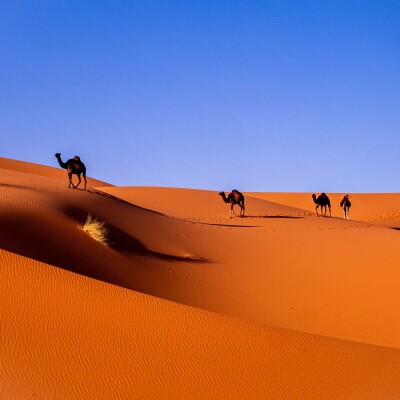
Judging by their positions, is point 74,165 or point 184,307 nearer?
point 184,307

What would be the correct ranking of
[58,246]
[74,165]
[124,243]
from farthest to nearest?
[74,165], [124,243], [58,246]

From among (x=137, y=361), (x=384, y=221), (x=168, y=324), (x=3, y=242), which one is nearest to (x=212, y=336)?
(x=168, y=324)

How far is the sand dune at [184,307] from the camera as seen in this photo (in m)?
6.91

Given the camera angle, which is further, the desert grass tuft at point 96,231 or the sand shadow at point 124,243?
the sand shadow at point 124,243

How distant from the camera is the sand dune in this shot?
691 cm

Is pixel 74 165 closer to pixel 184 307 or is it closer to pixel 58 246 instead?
pixel 58 246

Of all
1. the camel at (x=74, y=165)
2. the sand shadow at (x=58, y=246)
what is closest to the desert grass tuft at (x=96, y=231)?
the sand shadow at (x=58, y=246)

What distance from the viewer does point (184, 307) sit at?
8516 millimetres

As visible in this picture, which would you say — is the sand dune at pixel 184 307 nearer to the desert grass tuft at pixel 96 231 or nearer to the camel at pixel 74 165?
the desert grass tuft at pixel 96 231

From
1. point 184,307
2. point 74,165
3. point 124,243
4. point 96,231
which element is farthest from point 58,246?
point 74,165

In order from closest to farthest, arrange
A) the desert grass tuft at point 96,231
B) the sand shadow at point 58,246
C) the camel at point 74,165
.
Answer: the sand shadow at point 58,246
the desert grass tuft at point 96,231
the camel at point 74,165

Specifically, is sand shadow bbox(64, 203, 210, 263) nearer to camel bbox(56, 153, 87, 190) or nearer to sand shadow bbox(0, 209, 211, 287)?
sand shadow bbox(0, 209, 211, 287)

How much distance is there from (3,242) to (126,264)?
3199 millimetres

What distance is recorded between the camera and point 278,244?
63.1ft
